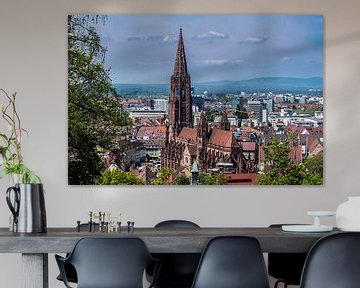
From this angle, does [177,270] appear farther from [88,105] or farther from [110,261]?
[88,105]

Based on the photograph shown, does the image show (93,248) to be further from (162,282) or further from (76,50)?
(76,50)

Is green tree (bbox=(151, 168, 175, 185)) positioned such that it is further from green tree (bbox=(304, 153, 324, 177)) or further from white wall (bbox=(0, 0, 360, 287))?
green tree (bbox=(304, 153, 324, 177))

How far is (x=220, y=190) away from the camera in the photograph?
20.8 ft

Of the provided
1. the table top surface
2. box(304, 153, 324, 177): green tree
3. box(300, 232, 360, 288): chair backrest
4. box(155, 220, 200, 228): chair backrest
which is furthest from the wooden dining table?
box(304, 153, 324, 177): green tree

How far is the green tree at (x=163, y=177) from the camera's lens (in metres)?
6.32

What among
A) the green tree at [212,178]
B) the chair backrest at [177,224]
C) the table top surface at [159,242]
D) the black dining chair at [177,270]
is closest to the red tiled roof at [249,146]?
the green tree at [212,178]

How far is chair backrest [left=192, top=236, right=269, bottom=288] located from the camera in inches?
157

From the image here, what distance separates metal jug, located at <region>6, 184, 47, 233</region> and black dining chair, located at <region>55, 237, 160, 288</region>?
12.5 inches

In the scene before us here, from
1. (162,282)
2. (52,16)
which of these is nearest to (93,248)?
(162,282)

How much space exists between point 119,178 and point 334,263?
2.72m

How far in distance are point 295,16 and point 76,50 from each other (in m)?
1.78

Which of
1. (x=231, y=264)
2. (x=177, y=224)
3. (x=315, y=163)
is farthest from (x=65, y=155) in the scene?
(x=231, y=264)

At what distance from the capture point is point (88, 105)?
6348 mm

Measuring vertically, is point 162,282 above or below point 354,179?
below
